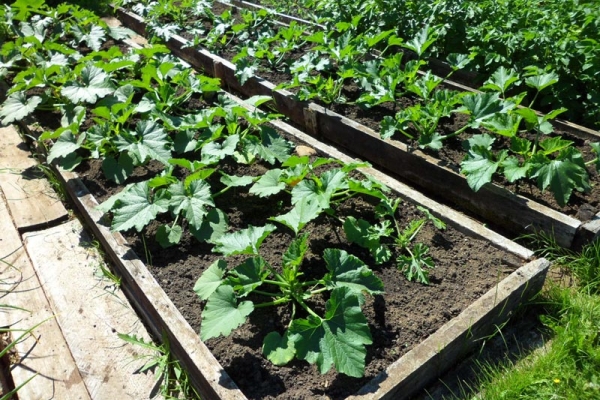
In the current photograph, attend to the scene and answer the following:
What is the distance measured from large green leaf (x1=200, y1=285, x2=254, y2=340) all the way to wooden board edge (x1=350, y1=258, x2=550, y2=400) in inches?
22.7

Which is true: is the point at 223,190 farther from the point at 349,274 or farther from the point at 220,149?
the point at 349,274

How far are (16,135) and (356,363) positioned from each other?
3.93 metres

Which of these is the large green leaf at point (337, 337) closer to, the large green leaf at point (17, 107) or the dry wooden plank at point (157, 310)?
the dry wooden plank at point (157, 310)

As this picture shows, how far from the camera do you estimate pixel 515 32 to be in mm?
4559

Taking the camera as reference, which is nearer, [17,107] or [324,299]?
[324,299]

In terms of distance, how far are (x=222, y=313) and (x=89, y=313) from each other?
1.10 metres

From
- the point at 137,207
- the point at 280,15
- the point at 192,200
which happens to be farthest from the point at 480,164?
the point at 280,15

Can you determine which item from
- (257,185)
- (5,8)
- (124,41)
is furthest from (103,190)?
(5,8)

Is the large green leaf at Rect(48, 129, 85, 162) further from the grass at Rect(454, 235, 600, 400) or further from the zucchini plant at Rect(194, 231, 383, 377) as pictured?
the grass at Rect(454, 235, 600, 400)

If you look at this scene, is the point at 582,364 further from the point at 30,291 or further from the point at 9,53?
the point at 9,53

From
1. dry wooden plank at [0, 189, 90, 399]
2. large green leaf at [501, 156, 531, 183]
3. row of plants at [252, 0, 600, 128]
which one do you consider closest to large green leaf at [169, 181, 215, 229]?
dry wooden plank at [0, 189, 90, 399]

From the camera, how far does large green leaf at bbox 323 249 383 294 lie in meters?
2.48

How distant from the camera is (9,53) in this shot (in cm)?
506

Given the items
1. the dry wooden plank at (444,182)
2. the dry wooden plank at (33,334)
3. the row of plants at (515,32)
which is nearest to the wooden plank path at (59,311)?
the dry wooden plank at (33,334)
